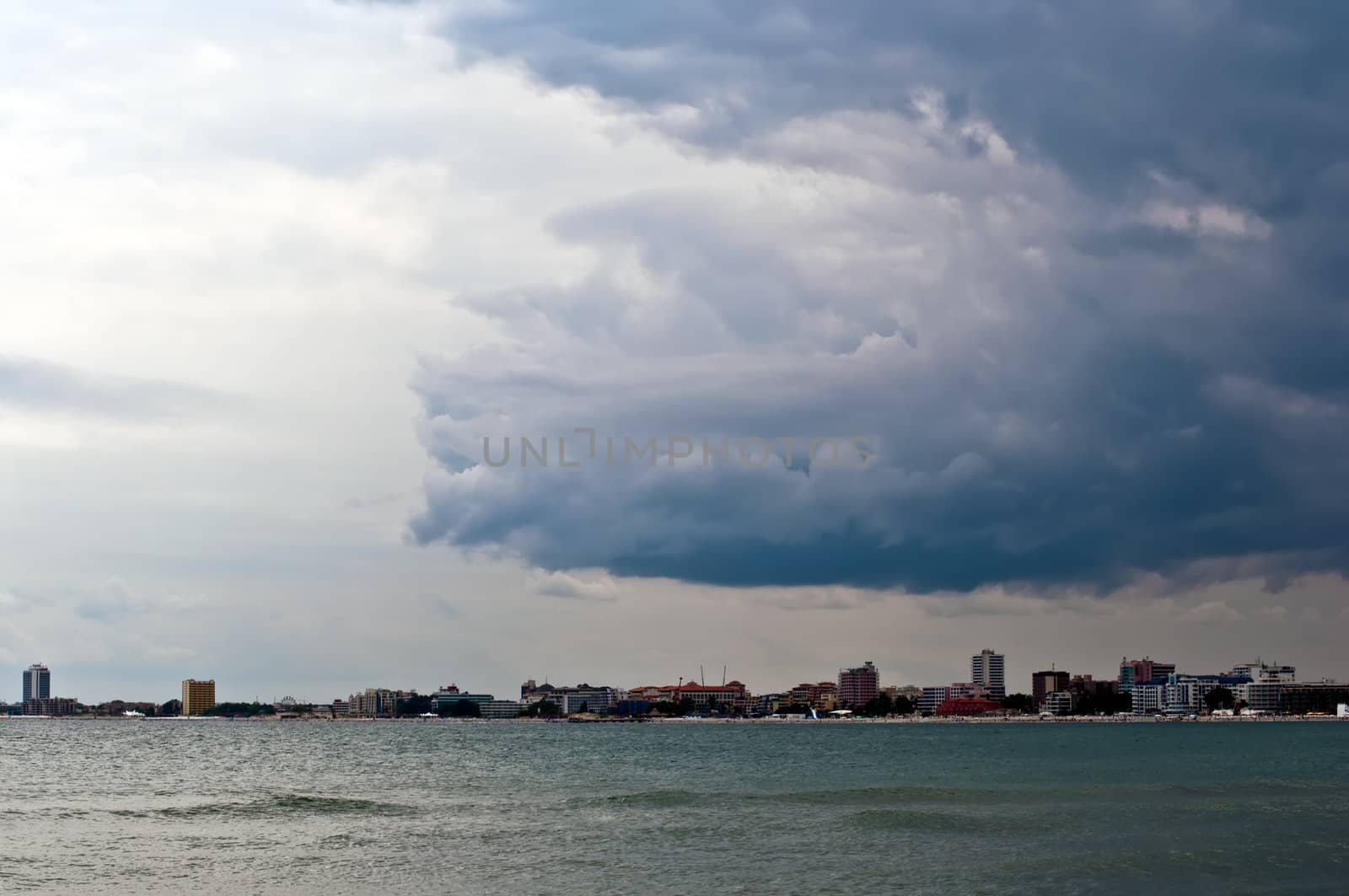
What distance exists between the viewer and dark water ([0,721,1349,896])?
3872 centimetres

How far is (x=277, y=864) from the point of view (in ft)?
138

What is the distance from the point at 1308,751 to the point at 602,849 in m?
111

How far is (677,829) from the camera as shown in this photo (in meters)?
Result: 51.9

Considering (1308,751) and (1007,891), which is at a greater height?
(1007,891)

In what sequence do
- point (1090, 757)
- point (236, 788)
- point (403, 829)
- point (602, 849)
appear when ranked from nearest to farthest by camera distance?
point (602, 849) → point (403, 829) → point (236, 788) → point (1090, 757)

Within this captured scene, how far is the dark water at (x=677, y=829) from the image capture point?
127ft

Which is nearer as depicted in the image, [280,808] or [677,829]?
[677,829]

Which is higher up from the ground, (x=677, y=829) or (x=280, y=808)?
(x=677, y=829)

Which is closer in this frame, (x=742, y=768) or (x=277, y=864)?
(x=277, y=864)

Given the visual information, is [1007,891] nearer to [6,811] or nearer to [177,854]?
[177,854]

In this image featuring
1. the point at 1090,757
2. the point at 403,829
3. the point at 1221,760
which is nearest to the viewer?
the point at 403,829

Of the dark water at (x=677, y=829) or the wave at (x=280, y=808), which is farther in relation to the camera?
the wave at (x=280, y=808)

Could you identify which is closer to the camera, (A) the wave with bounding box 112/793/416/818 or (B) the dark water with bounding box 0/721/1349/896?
(B) the dark water with bounding box 0/721/1349/896

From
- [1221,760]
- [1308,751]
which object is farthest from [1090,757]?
[1308,751]
